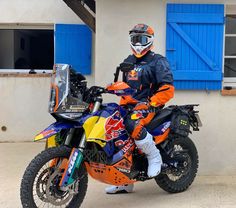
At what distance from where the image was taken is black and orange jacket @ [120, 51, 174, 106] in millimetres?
4604

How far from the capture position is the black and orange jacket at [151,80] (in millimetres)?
4604

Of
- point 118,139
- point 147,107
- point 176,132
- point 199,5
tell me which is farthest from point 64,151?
point 199,5

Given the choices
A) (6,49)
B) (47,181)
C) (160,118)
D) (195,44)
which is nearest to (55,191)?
(47,181)

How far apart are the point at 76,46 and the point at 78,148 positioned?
4185 millimetres

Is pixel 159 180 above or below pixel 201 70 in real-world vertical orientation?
below

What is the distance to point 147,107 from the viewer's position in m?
4.55

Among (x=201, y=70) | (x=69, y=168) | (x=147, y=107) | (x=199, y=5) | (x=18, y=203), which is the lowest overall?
(x=18, y=203)

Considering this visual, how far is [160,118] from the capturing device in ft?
15.7

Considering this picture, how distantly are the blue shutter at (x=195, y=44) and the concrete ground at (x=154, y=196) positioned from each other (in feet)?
4.13

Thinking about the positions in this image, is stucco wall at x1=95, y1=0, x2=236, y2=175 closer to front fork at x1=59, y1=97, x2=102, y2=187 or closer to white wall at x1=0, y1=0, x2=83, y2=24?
front fork at x1=59, y1=97, x2=102, y2=187

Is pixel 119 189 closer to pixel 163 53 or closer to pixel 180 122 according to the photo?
pixel 180 122

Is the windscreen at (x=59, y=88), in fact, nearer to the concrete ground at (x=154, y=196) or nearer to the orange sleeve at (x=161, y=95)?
the orange sleeve at (x=161, y=95)

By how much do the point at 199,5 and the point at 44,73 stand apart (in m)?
3.67

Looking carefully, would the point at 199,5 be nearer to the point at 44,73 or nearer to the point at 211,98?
the point at 211,98
